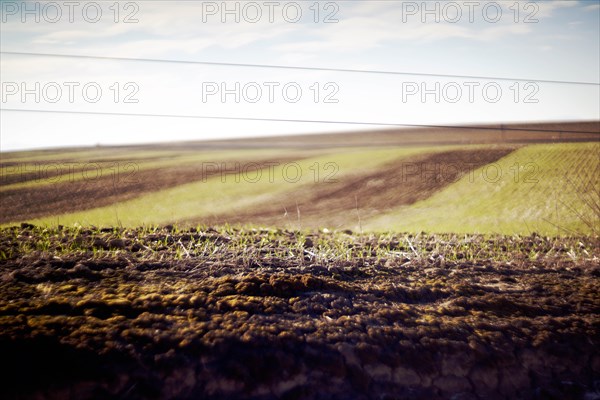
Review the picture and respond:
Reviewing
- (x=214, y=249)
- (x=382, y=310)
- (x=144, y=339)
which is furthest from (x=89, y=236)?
(x=382, y=310)

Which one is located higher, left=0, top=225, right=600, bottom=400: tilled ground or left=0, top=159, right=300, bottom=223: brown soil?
left=0, top=159, right=300, bottom=223: brown soil

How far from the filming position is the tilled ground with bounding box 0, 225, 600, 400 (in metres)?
2.30

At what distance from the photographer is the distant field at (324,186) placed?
685 cm

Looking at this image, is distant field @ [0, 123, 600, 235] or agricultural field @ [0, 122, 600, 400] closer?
agricultural field @ [0, 122, 600, 400]

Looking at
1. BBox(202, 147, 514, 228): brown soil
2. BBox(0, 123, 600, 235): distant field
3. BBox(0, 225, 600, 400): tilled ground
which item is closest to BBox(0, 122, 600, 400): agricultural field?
BBox(0, 225, 600, 400): tilled ground

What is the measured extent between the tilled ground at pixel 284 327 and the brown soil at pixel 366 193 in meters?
3.78

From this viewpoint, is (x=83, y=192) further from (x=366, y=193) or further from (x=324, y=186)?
(x=366, y=193)

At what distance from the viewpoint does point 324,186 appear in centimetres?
980

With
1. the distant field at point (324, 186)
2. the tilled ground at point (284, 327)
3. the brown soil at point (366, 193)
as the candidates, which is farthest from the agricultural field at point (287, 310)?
the brown soil at point (366, 193)

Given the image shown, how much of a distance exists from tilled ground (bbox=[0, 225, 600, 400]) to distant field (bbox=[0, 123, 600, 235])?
1.93 metres

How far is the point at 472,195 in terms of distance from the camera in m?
8.28

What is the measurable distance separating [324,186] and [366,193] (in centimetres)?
95

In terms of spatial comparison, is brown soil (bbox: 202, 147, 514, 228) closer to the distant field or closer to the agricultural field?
the distant field

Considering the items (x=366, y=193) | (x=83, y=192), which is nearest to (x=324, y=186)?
(x=366, y=193)
